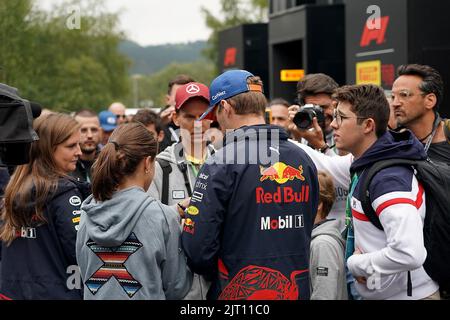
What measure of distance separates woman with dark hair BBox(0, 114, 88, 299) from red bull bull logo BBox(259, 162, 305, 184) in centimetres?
121

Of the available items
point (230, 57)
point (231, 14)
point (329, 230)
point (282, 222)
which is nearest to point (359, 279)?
point (282, 222)

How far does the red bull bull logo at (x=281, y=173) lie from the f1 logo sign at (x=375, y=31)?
5121 millimetres

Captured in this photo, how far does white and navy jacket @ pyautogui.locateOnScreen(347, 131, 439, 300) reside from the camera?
363 centimetres

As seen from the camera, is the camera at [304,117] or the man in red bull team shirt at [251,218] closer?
the man in red bull team shirt at [251,218]

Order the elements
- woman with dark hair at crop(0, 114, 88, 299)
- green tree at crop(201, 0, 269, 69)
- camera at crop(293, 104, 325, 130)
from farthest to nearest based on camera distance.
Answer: green tree at crop(201, 0, 269, 69) < camera at crop(293, 104, 325, 130) < woman with dark hair at crop(0, 114, 88, 299)

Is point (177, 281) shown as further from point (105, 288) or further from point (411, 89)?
point (411, 89)

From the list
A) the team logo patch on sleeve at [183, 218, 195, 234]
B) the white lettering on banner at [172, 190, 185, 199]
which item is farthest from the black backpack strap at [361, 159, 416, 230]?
the white lettering on banner at [172, 190, 185, 199]

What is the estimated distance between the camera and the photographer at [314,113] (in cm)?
484

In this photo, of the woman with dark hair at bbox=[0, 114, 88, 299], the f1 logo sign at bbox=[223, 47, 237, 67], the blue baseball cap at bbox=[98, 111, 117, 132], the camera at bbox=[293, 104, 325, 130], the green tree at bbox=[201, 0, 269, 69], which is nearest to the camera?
the woman with dark hair at bbox=[0, 114, 88, 299]

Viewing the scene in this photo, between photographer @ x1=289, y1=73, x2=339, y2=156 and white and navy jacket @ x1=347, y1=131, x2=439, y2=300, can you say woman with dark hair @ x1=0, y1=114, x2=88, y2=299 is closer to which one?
photographer @ x1=289, y1=73, x2=339, y2=156

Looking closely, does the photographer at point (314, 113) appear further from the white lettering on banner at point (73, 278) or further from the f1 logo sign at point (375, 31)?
the f1 logo sign at point (375, 31)

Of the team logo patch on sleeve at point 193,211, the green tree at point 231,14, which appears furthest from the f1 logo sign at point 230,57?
the green tree at point 231,14

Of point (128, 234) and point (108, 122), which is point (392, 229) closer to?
point (128, 234)
